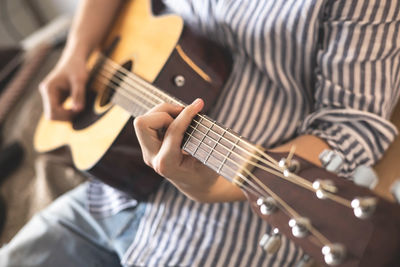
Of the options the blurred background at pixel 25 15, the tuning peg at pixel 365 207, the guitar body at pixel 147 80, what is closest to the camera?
the tuning peg at pixel 365 207

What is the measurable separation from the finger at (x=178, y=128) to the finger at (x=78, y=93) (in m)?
0.38

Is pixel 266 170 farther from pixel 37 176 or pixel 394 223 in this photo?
pixel 37 176

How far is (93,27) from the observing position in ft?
2.75

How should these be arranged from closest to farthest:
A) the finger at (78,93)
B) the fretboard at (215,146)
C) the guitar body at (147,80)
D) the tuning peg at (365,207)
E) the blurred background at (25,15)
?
the tuning peg at (365,207) → the fretboard at (215,146) → the guitar body at (147,80) → the finger at (78,93) → the blurred background at (25,15)

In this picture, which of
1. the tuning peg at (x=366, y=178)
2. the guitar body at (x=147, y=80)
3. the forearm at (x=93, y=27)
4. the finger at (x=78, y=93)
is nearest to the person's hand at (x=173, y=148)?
the guitar body at (x=147, y=80)

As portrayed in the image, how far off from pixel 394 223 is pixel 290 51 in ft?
1.17

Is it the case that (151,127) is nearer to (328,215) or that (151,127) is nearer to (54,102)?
(328,215)

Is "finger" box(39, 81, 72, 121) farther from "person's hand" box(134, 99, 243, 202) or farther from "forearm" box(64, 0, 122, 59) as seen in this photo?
"person's hand" box(134, 99, 243, 202)

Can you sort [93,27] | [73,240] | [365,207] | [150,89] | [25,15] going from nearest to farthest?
[365,207], [150,89], [73,240], [93,27], [25,15]

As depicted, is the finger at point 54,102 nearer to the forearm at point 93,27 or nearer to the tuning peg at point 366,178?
the forearm at point 93,27

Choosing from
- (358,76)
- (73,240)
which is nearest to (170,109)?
(358,76)

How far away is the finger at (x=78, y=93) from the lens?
0.76 metres

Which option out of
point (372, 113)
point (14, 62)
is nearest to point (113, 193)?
point (372, 113)

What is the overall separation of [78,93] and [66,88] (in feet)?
0.31
